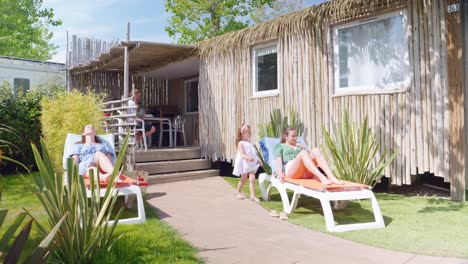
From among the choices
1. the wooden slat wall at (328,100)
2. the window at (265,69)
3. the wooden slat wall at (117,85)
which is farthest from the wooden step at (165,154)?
the wooden slat wall at (117,85)

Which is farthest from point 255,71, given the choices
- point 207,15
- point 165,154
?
point 207,15

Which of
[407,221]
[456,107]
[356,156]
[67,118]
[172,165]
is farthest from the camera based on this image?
[172,165]

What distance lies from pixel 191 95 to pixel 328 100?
671 centimetres

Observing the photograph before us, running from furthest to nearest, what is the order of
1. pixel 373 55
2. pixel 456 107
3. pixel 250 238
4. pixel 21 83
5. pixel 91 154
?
1. pixel 21 83
2. pixel 373 55
3. pixel 91 154
4. pixel 456 107
5. pixel 250 238

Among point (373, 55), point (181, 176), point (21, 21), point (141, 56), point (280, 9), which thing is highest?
point (280, 9)

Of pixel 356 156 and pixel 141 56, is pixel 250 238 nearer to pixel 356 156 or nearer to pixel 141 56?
pixel 356 156

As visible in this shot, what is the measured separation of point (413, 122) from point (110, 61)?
7553mm

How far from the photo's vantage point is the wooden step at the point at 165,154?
7.85 m

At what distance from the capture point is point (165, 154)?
8.18m

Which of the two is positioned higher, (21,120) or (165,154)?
(21,120)

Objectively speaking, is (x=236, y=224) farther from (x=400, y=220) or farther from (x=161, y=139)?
(x=161, y=139)

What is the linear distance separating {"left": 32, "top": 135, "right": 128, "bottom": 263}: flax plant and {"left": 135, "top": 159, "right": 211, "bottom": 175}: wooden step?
15.6 ft

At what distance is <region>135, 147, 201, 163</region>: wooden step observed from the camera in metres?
7.85

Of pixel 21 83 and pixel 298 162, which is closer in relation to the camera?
pixel 298 162
